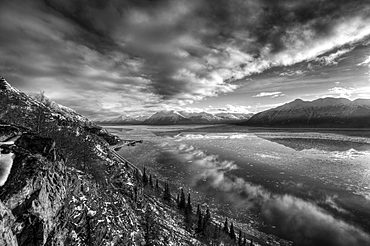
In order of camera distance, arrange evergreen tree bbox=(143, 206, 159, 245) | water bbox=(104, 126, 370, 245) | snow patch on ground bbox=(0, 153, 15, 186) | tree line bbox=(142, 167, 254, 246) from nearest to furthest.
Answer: snow patch on ground bbox=(0, 153, 15, 186) → evergreen tree bbox=(143, 206, 159, 245) → tree line bbox=(142, 167, 254, 246) → water bbox=(104, 126, 370, 245)

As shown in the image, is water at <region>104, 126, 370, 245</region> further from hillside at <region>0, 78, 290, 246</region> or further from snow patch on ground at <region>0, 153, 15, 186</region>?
snow patch on ground at <region>0, 153, 15, 186</region>

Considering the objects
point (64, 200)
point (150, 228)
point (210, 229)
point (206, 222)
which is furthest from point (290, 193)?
point (64, 200)

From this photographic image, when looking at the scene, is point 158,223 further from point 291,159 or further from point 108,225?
point 291,159

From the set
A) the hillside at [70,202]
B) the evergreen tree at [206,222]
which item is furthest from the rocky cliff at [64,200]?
the evergreen tree at [206,222]

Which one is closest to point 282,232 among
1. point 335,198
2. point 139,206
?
point 335,198

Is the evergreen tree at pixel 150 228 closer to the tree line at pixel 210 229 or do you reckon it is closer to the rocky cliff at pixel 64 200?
the rocky cliff at pixel 64 200

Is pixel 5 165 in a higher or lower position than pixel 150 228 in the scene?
higher

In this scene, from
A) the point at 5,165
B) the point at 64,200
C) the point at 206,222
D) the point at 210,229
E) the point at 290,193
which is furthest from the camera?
the point at 290,193

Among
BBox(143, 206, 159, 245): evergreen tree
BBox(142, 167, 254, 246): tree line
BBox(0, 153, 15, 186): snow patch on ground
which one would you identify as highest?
BBox(0, 153, 15, 186): snow patch on ground

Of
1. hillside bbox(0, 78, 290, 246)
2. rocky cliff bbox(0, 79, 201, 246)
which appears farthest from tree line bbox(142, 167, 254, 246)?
rocky cliff bbox(0, 79, 201, 246)

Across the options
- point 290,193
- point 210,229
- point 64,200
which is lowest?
point 210,229

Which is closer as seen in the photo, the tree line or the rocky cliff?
the rocky cliff

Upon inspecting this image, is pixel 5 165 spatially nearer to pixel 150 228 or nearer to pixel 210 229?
pixel 150 228

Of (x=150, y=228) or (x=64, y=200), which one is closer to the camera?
(x=64, y=200)
